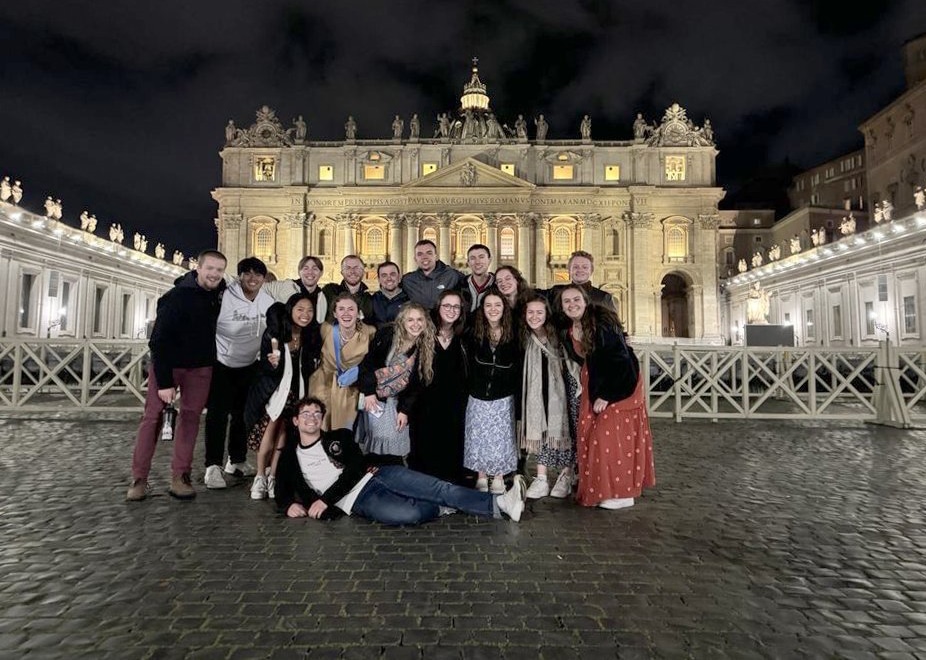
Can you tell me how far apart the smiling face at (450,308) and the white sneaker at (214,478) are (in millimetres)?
3012

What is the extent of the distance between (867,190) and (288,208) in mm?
46747

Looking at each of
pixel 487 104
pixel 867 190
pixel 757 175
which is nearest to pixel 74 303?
pixel 487 104

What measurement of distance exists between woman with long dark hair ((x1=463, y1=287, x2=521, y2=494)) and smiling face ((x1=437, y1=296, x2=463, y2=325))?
0.24 meters

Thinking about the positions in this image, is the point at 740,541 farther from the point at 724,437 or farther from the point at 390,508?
the point at 724,437

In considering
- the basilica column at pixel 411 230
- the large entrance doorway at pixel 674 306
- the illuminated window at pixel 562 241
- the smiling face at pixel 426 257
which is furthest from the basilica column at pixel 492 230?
the smiling face at pixel 426 257

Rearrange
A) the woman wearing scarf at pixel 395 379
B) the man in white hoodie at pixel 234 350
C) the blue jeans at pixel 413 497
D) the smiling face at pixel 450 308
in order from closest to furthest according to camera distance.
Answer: the blue jeans at pixel 413 497, the woman wearing scarf at pixel 395 379, the smiling face at pixel 450 308, the man in white hoodie at pixel 234 350

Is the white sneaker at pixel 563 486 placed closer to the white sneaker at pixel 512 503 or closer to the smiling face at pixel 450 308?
the white sneaker at pixel 512 503

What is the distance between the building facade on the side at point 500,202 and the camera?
4666cm

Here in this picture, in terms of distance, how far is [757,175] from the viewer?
64.4 m

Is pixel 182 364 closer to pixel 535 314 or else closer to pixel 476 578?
pixel 535 314

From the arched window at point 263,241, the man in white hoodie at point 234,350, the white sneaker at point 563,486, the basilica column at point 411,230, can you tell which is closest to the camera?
the white sneaker at point 563,486

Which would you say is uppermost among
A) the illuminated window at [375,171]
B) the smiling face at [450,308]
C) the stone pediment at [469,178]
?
the illuminated window at [375,171]

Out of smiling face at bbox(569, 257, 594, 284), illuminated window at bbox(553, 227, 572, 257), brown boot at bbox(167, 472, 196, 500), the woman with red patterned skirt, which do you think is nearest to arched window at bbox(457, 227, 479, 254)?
illuminated window at bbox(553, 227, 572, 257)

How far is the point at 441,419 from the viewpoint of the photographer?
552 centimetres
